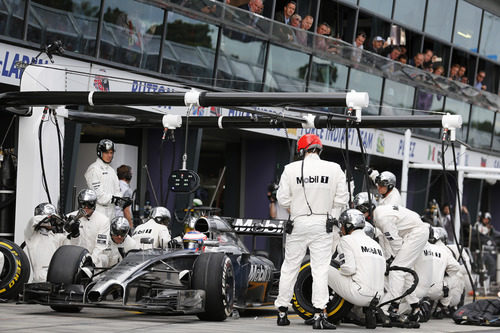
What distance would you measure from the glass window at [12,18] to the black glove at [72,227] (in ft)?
16.2

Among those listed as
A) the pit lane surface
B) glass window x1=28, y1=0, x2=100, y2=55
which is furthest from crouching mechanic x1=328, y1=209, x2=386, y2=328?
glass window x1=28, y1=0, x2=100, y2=55

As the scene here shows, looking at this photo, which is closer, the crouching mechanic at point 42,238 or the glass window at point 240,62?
the crouching mechanic at point 42,238

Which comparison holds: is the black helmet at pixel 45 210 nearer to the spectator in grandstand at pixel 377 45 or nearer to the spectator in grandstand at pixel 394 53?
the spectator in grandstand at pixel 377 45

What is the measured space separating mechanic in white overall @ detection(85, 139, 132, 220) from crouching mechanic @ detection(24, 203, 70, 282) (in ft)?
5.00

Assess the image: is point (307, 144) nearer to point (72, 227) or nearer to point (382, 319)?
point (382, 319)

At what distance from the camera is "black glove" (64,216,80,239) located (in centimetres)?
1283

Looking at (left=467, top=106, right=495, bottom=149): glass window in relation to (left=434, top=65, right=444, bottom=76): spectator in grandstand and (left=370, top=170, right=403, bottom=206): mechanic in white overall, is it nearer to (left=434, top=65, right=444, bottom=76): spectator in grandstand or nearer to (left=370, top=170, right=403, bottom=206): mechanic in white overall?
(left=434, top=65, right=444, bottom=76): spectator in grandstand

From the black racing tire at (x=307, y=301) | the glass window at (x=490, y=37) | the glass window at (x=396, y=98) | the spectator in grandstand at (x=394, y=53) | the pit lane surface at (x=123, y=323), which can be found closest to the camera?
the pit lane surface at (x=123, y=323)

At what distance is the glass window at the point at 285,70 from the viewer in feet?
76.4

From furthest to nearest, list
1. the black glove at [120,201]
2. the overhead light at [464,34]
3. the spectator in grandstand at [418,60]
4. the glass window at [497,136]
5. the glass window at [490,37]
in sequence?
the glass window at [497,136]
the glass window at [490,37]
the overhead light at [464,34]
the spectator in grandstand at [418,60]
the black glove at [120,201]

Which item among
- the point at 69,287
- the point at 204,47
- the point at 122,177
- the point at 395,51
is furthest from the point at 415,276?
the point at 395,51

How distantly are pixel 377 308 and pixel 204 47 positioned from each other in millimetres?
10495

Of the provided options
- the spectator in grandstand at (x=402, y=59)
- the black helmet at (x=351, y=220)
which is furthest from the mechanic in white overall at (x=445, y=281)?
the spectator in grandstand at (x=402, y=59)

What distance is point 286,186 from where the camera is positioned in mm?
11266
